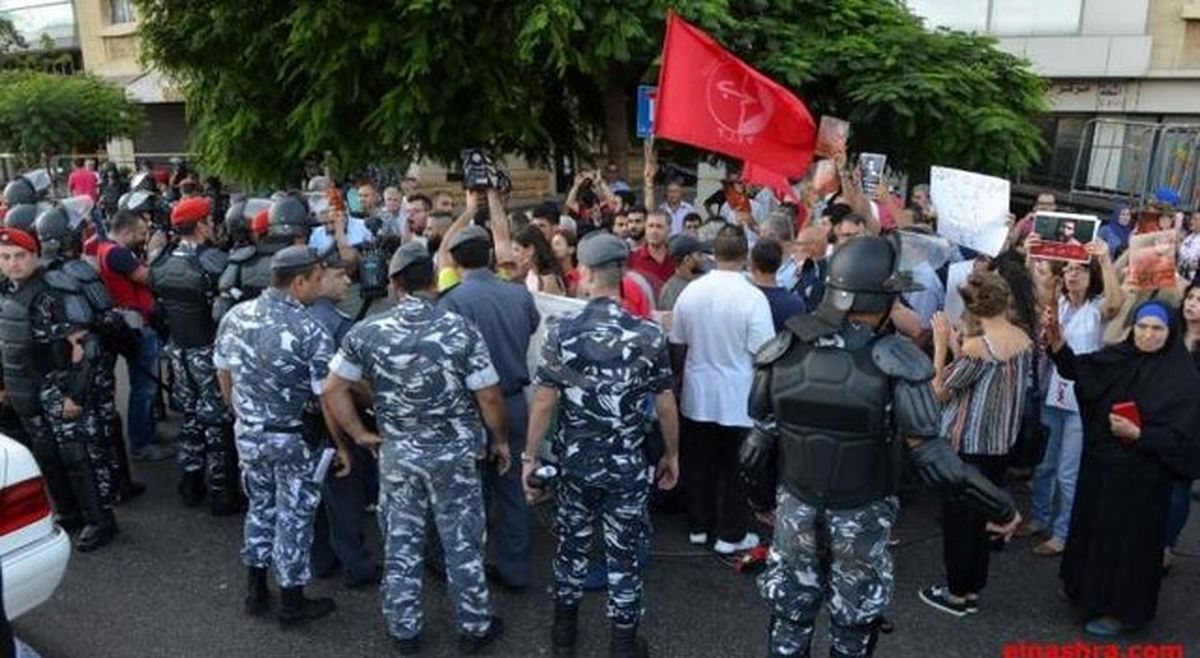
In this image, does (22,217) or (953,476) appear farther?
(22,217)

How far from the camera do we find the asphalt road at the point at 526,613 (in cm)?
430

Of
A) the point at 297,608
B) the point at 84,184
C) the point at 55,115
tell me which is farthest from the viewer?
the point at 55,115

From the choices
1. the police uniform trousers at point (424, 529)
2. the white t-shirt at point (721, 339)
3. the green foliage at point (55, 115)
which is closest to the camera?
the police uniform trousers at point (424, 529)

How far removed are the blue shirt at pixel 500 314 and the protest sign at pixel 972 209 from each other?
284cm

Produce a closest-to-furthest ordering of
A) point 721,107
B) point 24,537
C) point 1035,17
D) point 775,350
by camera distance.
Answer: point 775,350 → point 24,537 → point 721,107 → point 1035,17

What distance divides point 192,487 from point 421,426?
107 inches

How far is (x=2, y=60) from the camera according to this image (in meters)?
31.4

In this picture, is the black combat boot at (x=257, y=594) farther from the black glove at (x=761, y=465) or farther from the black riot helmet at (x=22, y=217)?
the black riot helmet at (x=22, y=217)

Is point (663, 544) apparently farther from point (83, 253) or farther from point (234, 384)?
point (83, 253)

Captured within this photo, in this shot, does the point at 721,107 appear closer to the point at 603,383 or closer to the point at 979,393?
the point at 979,393

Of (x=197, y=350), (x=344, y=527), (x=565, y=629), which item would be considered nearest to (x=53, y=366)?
(x=197, y=350)

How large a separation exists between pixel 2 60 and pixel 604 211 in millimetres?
31012

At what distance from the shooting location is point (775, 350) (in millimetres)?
3422

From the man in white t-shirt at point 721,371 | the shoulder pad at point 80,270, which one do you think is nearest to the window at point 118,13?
the shoulder pad at point 80,270
